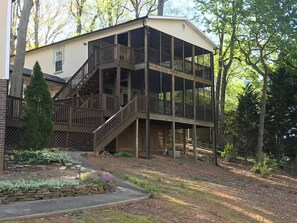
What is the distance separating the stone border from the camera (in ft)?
30.6

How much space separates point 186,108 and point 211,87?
3.29 m

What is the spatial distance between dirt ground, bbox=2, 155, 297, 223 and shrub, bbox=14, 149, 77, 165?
1498mm

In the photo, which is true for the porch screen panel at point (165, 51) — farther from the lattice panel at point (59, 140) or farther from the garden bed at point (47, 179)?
the garden bed at point (47, 179)

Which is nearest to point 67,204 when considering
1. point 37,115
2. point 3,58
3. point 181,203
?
point 181,203

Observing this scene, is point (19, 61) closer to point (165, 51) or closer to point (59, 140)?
point (59, 140)

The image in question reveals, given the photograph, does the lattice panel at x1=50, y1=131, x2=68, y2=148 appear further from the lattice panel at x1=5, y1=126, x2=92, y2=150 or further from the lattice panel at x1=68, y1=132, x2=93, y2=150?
the lattice panel at x1=68, y1=132, x2=93, y2=150

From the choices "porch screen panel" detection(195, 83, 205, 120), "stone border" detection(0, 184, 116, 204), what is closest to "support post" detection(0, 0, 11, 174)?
"stone border" detection(0, 184, 116, 204)

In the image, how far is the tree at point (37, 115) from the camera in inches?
632

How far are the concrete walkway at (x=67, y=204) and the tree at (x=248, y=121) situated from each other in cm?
2390

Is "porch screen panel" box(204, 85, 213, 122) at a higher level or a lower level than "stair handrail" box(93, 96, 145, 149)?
higher

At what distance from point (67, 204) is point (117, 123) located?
11.2m

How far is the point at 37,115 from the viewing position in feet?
53.3

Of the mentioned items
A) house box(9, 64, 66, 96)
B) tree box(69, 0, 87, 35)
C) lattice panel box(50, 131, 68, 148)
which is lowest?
lattice panel box(50, 131, 68, 148)

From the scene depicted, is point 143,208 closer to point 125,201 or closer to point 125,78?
point 125,201
